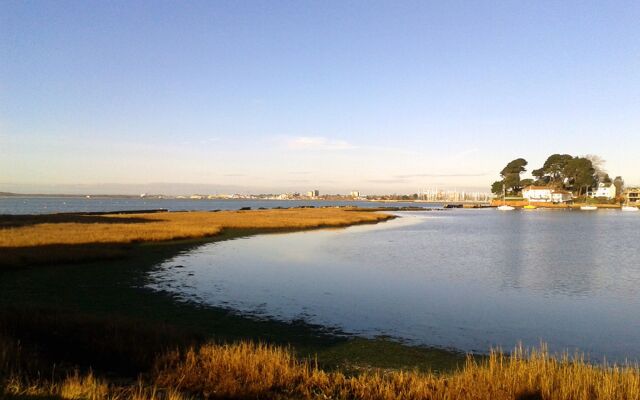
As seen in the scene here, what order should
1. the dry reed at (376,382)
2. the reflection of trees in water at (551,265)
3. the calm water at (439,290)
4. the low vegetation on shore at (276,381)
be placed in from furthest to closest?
the reflection of trees in water at (551,265)
the calm water at (439,290)
the dry reed at (376,382)
the low vegetation on shore at (276,381)

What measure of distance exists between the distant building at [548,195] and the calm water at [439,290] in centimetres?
15392

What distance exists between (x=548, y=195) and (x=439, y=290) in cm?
18301

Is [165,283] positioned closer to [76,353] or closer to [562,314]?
[76,353]

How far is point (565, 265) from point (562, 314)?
16.3 m

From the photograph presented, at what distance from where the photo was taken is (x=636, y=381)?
9.47m

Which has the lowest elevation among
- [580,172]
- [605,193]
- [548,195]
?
[548,195]

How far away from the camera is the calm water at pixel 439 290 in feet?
55.2

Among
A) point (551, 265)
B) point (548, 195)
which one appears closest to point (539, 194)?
point (548, 195)

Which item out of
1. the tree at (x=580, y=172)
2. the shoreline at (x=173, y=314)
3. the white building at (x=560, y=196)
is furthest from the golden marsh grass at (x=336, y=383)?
the tree at (x=580, y=172)

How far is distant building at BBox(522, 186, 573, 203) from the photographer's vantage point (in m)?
184

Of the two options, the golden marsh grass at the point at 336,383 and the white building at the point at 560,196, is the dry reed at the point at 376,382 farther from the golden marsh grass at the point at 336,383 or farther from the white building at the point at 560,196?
the white building at the point at 560,196

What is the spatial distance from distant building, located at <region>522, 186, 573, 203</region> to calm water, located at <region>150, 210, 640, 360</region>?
505 feet

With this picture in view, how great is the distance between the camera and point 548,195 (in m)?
186

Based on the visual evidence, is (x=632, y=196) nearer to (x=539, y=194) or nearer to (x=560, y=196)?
(x=560, y=196)
